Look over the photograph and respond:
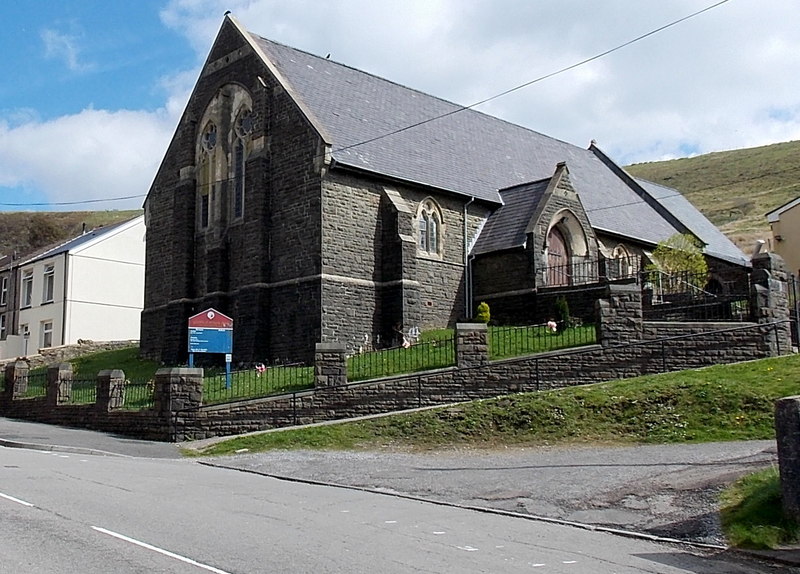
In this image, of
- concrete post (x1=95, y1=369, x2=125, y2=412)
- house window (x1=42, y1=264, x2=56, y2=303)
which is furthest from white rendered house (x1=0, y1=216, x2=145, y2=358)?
concrete post (x1=95, y1=369, x2=125, y2=412)

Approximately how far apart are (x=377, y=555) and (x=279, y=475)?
734 cm

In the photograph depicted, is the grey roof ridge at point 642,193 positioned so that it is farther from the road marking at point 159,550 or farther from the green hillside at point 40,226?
the green hillside at point 40,226

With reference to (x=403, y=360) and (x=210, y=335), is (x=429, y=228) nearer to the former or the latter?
(x=403, y=360)

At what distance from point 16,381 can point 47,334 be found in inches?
855

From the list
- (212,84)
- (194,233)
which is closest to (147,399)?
(194,233)

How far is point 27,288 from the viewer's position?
51.5m

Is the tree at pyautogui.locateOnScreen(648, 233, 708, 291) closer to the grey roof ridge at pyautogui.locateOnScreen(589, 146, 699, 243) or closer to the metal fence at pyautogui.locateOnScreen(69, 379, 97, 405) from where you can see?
the grey roof ridge at pyautogui.locateOnScreen(589, 146, 699, 243)

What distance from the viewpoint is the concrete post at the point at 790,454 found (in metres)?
9.52

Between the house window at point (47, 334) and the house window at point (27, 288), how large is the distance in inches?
A: 113

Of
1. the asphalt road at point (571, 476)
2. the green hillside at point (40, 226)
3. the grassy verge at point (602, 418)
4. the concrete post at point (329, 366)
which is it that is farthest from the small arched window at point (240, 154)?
the green hillside at point (40, 226)

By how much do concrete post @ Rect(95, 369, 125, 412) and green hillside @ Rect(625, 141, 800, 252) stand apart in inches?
2500

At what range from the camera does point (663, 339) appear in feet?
68.9

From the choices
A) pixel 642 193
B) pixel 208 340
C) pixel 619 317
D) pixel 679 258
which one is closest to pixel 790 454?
pixel 619 317

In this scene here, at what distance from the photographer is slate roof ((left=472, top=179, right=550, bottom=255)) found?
31.3 metres
